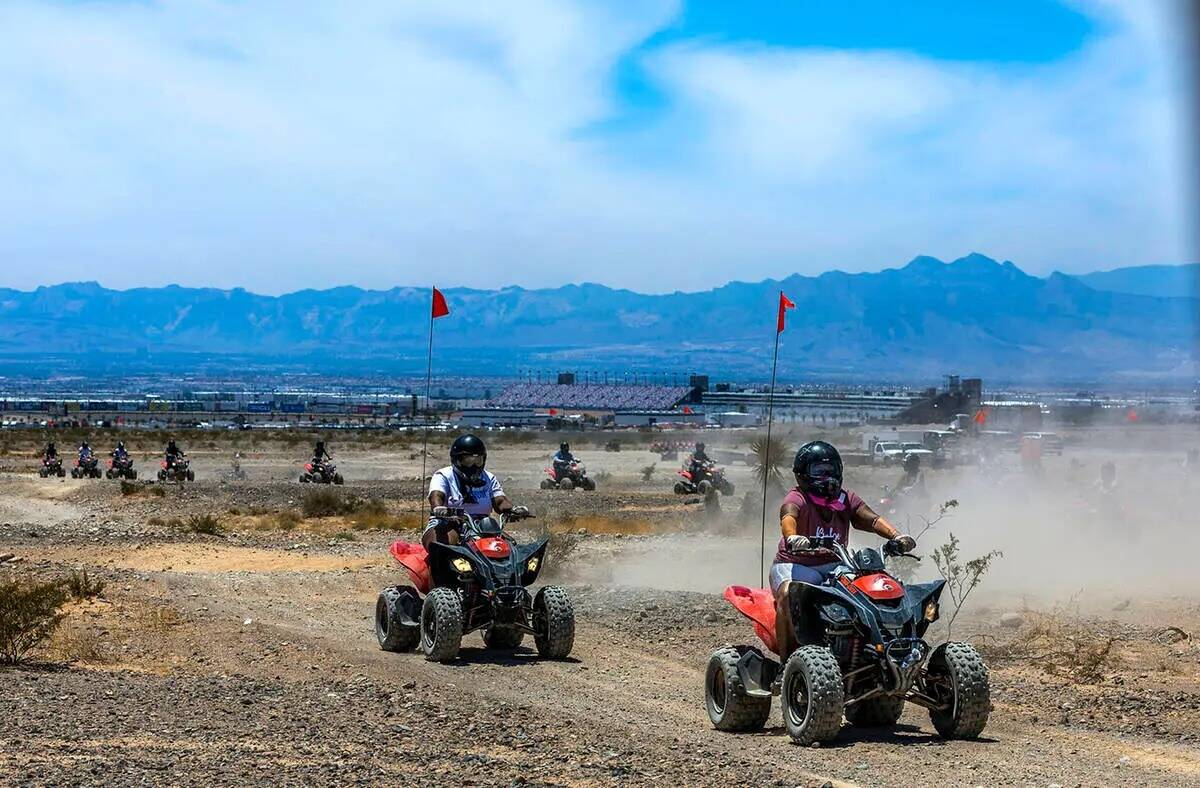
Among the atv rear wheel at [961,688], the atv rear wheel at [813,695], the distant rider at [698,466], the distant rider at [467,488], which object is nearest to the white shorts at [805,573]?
the atv rear wheel at [813,695]

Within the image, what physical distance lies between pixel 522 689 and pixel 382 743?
2626 mm

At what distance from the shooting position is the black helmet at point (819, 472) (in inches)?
424

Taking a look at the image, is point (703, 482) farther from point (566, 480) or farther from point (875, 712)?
point (875, 712)

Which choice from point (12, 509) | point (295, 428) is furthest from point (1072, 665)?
point (295, 428)

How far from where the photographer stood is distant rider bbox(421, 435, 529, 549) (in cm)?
1426

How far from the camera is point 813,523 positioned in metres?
10.7

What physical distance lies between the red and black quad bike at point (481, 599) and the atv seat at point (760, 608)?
2965 mm

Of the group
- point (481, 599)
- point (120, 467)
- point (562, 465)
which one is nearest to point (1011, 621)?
point (481, 599)

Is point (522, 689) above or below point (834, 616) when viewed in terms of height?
below

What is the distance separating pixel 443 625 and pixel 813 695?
469 cm

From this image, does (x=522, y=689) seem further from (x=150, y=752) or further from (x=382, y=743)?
(x=150, y=752)

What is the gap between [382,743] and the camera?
9828 millimetres

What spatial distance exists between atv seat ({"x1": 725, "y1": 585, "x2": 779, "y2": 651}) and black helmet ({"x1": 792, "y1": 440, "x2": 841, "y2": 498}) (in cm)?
80

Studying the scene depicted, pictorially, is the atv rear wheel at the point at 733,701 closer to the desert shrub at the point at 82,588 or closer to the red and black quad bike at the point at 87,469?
the desert shrub at the point at 82,588
